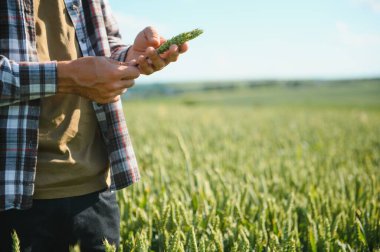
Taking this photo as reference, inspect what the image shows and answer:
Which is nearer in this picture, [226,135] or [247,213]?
[247,213]

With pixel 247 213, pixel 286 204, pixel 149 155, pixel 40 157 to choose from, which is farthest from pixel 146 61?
pixel 149 155

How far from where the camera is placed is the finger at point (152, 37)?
1.68 m

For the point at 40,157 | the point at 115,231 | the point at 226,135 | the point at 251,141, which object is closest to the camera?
the point at 40,157

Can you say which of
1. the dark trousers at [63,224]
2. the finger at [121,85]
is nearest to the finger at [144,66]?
the finger at [121,85]

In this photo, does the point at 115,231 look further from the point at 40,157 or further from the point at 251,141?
the point at 251,141

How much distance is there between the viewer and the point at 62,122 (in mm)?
1567

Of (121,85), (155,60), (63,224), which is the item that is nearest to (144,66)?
(155,60)

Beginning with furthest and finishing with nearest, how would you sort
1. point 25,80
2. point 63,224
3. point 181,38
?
point 63,224 → point 181,38 → point 25,80

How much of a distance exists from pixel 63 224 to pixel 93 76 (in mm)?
686

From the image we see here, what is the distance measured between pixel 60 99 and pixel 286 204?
190 cm

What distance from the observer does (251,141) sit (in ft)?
26.5

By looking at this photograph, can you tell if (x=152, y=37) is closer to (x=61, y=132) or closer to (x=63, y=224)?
(x=61, y=132)

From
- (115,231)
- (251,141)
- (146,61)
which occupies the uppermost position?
(146,61)

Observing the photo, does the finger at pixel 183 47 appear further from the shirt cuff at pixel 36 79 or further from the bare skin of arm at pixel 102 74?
the shirt cuff at pixel 36 79
